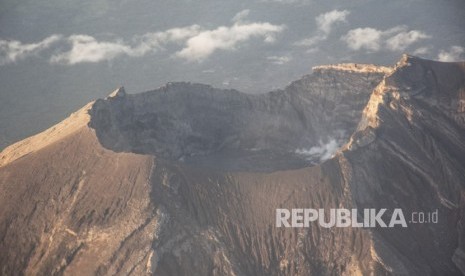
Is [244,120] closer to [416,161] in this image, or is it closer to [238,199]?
[238,199]

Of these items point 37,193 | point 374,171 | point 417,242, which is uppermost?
point 37,193

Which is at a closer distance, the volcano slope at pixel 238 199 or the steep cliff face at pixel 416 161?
the volcano slope at pixel 238 199

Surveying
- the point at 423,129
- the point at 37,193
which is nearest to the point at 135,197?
the point at 37,193

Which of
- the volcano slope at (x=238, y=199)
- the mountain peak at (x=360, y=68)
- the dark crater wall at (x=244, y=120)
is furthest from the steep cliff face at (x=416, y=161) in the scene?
the dark crater wall at (x=244, y=120)

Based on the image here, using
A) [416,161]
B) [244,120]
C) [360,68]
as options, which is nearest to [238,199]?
[416,161]

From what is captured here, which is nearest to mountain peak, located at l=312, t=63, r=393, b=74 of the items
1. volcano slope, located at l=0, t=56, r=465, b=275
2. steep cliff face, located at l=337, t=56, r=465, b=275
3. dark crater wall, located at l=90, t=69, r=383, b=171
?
dark crater wall, located at l=90, t=69, r=383, b=171

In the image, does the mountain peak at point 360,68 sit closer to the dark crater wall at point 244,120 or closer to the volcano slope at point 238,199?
the dark crater wall at point 244,120

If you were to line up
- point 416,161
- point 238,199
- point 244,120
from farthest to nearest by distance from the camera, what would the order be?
point 244,120
point 416,161
point 238,199

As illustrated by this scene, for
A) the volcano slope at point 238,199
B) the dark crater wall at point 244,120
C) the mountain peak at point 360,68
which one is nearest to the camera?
the volcano slope at point 238,199

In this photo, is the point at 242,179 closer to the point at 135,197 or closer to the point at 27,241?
the point at 135,197
